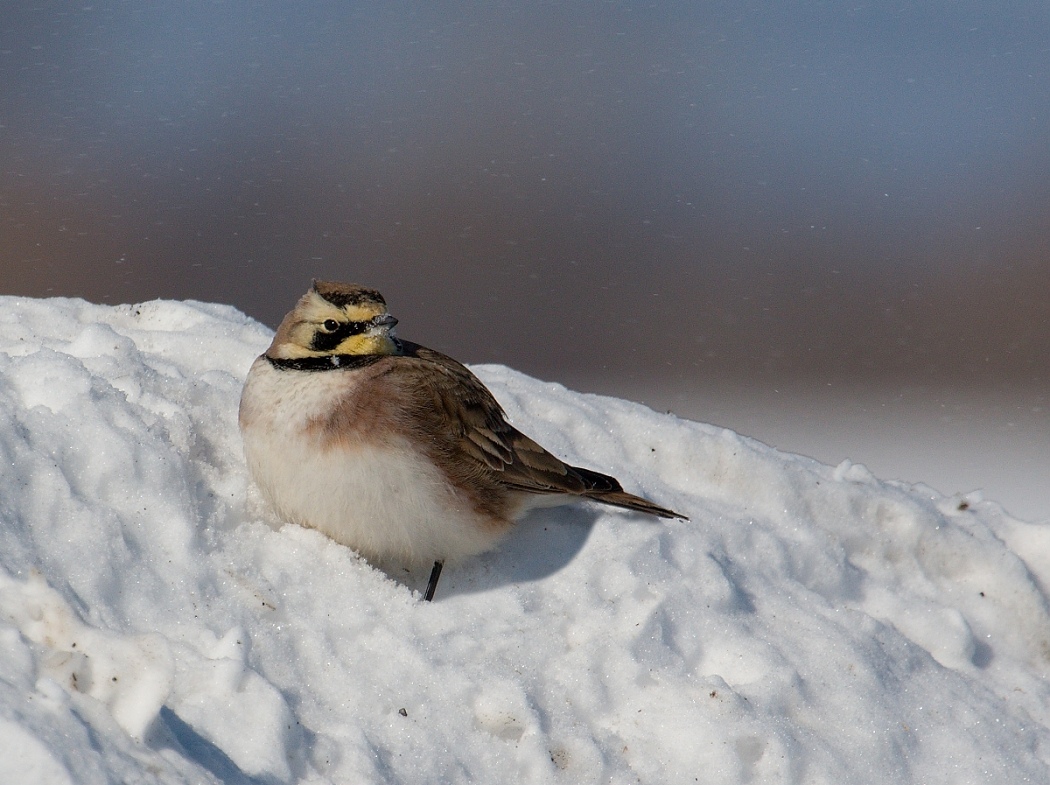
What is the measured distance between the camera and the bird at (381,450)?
4.25 m

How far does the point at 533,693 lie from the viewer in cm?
398

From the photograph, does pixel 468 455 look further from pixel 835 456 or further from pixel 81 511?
pixel 835 456

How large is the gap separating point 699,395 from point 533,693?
50.5 feet

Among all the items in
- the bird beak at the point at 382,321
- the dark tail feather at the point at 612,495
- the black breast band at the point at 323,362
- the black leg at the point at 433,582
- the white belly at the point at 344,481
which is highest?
the bird beak at the point at 382,321

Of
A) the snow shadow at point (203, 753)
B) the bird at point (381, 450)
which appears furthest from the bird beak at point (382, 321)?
the snow shadow at point (203, 753)

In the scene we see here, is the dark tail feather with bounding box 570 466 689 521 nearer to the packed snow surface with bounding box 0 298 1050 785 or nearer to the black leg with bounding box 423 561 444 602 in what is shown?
the packed snow surface with bounding box 0 298 1050 785

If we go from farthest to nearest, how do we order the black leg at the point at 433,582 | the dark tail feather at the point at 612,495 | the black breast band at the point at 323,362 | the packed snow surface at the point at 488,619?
the dark tail feather at the point at 612,495, the black breast band at the point at 323,362, the black leg at the point at 433,582, the packed snow surface at the point at 488,619

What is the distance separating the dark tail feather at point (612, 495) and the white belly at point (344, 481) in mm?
498

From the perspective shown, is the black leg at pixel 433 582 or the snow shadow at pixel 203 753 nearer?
the snow shadow at pixel 203 753

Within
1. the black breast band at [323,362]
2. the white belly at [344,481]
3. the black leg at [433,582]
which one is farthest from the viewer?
the black breast band at [323,362]

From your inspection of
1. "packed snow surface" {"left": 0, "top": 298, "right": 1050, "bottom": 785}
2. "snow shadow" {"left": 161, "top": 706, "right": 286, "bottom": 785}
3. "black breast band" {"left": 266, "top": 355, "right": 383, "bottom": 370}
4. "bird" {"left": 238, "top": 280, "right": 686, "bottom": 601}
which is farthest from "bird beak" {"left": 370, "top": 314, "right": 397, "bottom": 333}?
"snow shadow" {"left": 161, "top": 706, "right": 286, "bottom": 785}

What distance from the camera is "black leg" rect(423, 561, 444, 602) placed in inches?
171

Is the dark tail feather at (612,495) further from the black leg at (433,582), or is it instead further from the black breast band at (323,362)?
the black breast band at (323,362)

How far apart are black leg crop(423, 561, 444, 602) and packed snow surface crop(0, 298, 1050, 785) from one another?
47 millimetres
